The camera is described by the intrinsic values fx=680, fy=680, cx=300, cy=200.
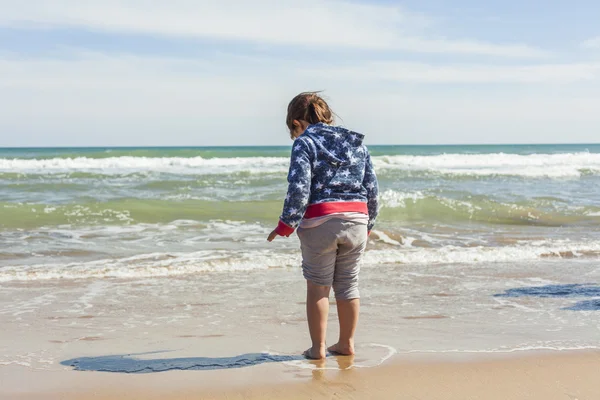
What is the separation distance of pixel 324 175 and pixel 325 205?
164 millimetres

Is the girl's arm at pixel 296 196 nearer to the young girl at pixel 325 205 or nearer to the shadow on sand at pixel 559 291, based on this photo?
the young girl at pixel 325 205

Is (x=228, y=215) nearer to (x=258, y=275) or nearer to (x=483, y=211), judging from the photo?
(x=483, y=211)

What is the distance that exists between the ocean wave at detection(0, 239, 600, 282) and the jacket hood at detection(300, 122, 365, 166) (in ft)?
13.8

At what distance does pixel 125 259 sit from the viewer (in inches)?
330

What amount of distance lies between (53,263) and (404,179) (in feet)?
57.0

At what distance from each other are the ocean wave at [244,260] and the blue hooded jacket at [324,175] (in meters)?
4.12

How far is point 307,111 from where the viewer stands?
3846 mm

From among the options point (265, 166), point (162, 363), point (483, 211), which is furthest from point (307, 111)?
point (265, 166)

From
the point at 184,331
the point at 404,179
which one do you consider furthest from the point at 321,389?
the point at 404,179

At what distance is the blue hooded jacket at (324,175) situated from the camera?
11.9 feet

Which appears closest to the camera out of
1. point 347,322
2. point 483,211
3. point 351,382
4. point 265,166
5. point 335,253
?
point 351,382

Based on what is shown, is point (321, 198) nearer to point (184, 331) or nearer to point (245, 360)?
point (245, 360)

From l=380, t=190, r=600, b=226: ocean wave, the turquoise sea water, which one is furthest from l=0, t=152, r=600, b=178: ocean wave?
l=380, t=190, r=600, b=226: ocean wave

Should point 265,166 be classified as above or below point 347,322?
above
